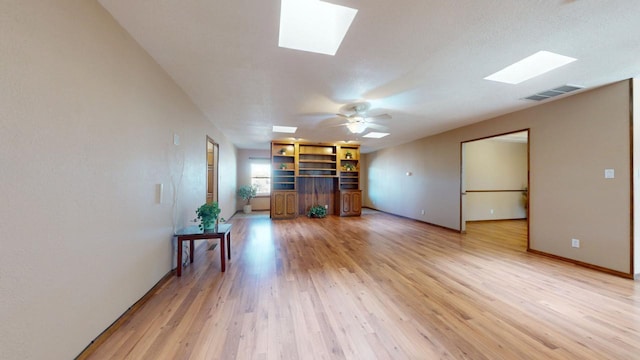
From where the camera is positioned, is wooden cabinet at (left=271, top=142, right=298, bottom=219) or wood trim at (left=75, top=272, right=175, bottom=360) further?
wooden cabinet at (left=271, top=142, right=298, bottom=219)

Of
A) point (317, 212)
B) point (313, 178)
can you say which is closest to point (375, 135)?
point (313, 178)

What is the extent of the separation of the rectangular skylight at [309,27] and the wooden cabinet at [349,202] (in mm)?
5890

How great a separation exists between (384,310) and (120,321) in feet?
7.44

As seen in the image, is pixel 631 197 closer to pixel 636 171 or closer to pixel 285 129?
pixel 636 171

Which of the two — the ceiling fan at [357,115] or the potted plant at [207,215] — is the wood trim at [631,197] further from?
the potted plant at [207,215]

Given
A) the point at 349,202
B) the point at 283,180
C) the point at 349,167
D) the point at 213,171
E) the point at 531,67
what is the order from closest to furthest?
the point at 531,67, the point at 213,171, the point at 283,180, the point at 349,202, the point at 349,167

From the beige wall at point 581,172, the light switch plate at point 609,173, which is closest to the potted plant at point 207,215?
the beige wall at point 581,172

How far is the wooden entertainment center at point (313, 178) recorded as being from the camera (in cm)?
730

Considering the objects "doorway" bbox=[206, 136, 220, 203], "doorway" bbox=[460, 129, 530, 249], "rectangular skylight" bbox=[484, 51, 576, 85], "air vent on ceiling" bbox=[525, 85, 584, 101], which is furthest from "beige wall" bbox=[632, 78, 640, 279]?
"doorway" bbox=[206, 136, 220, 203]

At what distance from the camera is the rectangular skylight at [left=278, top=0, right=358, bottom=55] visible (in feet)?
6.78

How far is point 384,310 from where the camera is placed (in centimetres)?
210

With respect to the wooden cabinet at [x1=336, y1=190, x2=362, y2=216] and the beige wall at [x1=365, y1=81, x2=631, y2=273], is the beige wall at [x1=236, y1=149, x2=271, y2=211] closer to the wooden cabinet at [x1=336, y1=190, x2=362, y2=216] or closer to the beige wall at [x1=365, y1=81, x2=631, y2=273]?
the wooden cabinet at [x1=336, y1=190, x2=362, y2=216]

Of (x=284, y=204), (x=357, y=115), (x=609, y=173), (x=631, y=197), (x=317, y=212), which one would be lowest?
(x=317, y=212)

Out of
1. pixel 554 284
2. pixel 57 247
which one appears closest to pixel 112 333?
pixel 57 247
